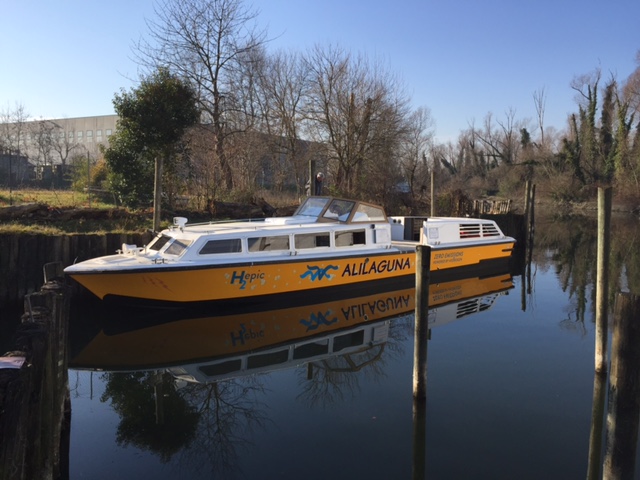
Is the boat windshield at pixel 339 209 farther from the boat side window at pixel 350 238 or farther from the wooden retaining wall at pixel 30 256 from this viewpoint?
the wooden retaining wall at pixel 30 256

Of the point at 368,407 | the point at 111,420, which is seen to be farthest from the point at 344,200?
the point at 111,420

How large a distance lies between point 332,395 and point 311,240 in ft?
17.5

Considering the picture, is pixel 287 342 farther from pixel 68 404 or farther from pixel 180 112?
pixel 180 112

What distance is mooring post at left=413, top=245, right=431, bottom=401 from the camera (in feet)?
20.7

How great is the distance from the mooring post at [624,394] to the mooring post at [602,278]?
9.28ft

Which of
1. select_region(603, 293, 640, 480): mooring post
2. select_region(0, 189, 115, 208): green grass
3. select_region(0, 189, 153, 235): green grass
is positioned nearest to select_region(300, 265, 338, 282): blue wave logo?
select_region(0, 189, 153, 235): green grass

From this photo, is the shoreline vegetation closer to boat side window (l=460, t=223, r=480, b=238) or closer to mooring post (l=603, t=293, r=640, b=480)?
boat side window (l=460, t=223, r=480, b=238)

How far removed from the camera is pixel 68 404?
6.08 m

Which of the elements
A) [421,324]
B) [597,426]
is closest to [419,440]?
[421,324]

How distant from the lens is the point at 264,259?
438 inches

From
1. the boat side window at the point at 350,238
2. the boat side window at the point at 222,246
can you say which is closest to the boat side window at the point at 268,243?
the boat side window at the point at 222,246

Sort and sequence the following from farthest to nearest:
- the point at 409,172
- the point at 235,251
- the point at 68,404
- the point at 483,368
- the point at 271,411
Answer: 1. the point at 409,172
2. the point at 235,251
3. the point at 483,368
4. the point at 271,411
5. the point at 68,404

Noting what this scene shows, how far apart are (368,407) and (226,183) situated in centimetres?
1477

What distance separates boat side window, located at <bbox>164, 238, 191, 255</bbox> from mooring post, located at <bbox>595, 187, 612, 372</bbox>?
7669mm
